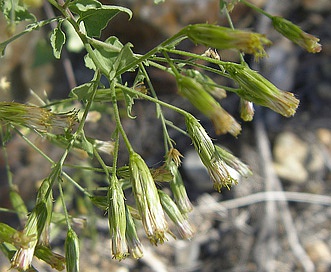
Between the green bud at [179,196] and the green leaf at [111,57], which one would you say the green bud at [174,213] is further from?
the green leaf at [111,57]

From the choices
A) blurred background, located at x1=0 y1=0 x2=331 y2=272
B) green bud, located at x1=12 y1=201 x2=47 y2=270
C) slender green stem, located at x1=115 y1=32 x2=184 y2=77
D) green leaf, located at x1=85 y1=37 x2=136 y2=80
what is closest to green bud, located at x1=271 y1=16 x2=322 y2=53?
slender green stem, located at x1=115 y1=32 x2=184 y2=77

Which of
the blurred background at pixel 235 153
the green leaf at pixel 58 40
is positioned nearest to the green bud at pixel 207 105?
the green leaf at pixel 58 40

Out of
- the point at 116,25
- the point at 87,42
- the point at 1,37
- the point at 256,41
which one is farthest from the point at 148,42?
the point at 256,41

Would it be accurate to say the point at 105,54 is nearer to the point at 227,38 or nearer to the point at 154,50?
the point at 154,50

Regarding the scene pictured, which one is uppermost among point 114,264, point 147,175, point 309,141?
point 147,175

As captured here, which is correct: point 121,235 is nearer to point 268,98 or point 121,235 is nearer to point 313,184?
point 268,98

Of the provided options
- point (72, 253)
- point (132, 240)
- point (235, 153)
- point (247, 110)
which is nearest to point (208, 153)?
point (247, 110)
